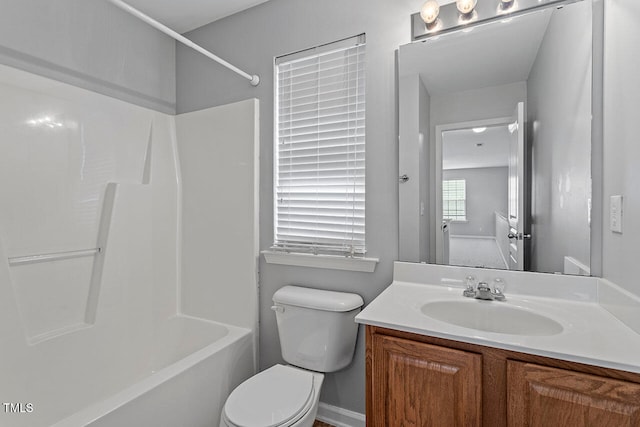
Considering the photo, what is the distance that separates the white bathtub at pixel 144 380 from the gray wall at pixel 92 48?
4.74ft

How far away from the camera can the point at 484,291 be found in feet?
4.38

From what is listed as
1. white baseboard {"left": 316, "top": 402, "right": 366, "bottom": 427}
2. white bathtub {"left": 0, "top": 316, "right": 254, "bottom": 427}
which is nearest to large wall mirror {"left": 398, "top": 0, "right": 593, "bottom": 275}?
white baseboard {"left": 316, "top": 402, "right": 366, "bottom": 427}

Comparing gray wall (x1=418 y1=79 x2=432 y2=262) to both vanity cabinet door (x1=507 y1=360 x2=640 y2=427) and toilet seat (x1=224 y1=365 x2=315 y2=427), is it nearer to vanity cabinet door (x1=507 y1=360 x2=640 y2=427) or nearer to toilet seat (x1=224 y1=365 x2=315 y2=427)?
vanity cabinet door (x1=507 y1=360 x2=640 y2=427)

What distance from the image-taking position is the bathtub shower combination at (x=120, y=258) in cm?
148

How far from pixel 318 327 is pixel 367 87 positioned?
4.20 feet

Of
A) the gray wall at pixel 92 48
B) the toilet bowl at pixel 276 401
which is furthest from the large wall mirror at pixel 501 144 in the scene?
the gray wall at pixel 92 48

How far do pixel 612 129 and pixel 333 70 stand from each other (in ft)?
4.22

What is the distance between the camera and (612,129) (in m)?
1.14

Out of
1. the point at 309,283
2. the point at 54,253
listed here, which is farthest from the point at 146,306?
the point at 309,283

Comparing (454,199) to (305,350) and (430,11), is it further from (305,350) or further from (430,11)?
(305,350)

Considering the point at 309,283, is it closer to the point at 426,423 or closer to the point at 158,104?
the point at 426,423

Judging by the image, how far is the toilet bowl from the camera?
49.2 inches

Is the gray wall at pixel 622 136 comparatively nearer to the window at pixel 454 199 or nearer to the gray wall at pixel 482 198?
the gray wall at pixel 482 198

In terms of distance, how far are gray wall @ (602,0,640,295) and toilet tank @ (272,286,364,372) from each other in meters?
1.06
